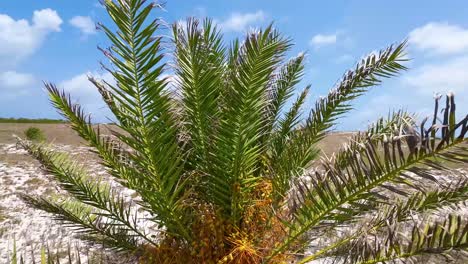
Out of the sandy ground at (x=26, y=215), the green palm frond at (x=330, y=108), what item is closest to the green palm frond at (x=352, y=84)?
the green palm frond at (x=330, y=108)

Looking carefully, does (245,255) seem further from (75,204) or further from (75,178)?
(75,204)

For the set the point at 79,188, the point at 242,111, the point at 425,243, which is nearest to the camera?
the point at 425,243

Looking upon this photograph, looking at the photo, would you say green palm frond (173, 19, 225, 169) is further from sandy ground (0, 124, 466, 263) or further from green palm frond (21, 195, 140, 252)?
sandy ground (0, 124, 466, 263)

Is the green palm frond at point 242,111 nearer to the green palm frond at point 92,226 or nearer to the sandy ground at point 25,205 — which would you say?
the green palm frond at point 92,226

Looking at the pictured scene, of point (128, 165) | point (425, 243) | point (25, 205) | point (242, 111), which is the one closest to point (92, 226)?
point (128, 165)

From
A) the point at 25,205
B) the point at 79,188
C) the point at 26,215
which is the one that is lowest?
the point at 26,215

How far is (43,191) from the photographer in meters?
14.8

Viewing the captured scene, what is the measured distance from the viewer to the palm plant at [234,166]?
4441mm

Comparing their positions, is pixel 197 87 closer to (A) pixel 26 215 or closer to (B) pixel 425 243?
(B) pixel 425 243

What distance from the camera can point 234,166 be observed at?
5.39m

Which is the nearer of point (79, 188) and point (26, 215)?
point (79, 188)

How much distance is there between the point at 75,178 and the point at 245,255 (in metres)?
2.23

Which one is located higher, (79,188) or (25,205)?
(79,188)

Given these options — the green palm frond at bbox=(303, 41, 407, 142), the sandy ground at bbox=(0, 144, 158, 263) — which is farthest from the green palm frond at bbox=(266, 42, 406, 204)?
the sandy ground at bbox=(0, 144, 158, 263)
